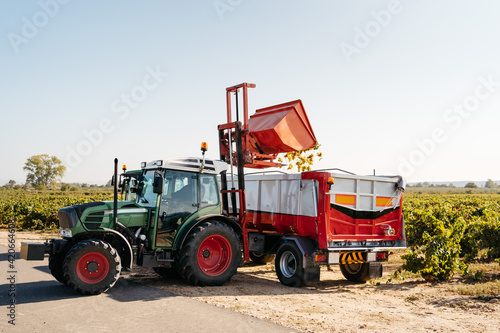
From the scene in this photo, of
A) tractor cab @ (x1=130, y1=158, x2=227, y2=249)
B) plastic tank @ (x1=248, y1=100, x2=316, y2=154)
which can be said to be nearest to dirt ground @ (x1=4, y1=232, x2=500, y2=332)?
tractor cab @ (x1=130, y1=158, x2=227, y2=249)

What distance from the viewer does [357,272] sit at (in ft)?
33.7

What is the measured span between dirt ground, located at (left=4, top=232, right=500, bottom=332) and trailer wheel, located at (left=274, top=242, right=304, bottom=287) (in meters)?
0.22

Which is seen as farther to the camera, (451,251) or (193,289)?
(451,251)

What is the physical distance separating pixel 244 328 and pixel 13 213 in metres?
21.5

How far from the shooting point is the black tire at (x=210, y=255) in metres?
8.90

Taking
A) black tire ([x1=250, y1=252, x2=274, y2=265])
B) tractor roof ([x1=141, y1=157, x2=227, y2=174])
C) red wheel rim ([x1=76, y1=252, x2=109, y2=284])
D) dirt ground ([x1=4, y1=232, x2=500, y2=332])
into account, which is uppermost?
tractor roof ([x1=141, y1=157, x2=227, y2=174])

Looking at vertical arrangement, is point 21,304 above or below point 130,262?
below

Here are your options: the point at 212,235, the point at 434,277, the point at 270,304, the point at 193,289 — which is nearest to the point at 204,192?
the point at 212,235

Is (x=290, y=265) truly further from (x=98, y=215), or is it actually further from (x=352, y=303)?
(x=98, y=215)

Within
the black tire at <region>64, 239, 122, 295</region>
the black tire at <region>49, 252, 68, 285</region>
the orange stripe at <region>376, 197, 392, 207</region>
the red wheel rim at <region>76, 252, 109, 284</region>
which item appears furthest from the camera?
the orange stripe at <region>376, 197, 392, 207</region>

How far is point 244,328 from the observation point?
6.16 m

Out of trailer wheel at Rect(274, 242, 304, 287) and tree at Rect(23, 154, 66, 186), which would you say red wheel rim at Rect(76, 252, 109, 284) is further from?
tree at Rect(23, 154, 66, 186)

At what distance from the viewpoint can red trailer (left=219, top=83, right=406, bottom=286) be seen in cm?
924

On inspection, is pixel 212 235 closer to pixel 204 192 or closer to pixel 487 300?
pixel 204 192
